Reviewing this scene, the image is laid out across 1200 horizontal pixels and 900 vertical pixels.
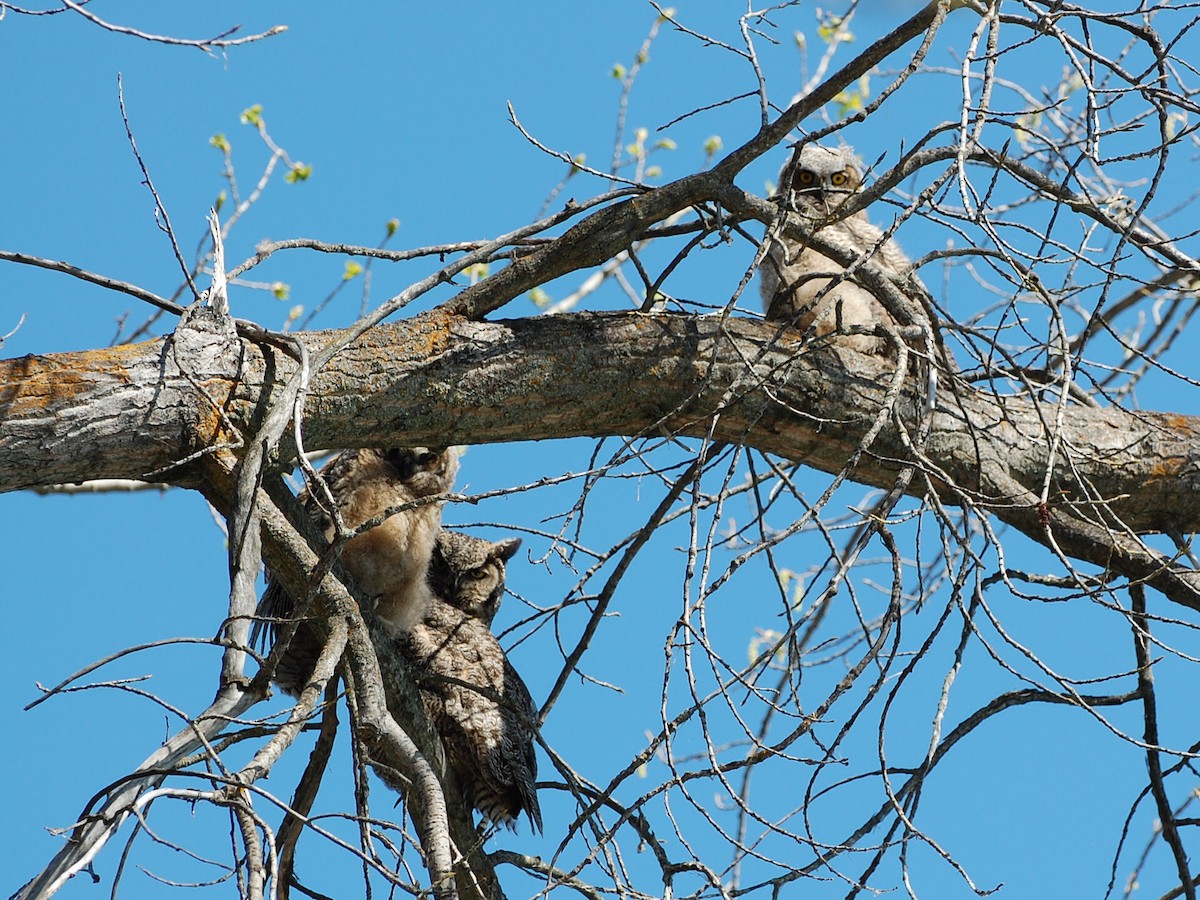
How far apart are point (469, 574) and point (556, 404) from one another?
2.06m

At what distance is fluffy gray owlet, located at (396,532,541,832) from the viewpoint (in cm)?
454

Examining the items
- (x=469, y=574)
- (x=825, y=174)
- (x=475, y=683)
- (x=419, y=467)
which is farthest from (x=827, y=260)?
(x=475, y=683)

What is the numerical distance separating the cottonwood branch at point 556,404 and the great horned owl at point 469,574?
75.0 inches

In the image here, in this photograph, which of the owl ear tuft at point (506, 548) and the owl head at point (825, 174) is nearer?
the owl head at point (825, 174)

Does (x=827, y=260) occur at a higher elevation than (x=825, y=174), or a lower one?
lower

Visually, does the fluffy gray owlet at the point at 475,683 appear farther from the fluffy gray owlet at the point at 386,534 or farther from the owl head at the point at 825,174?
the owl head at the point at 825,174

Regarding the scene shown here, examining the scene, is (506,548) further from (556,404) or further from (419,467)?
(556,404)

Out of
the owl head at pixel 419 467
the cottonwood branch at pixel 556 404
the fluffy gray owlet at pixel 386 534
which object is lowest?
the cottonwood branch at pixel 556 404

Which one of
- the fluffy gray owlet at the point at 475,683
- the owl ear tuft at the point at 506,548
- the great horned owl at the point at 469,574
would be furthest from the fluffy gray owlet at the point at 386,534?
the owl ear tuft at the point at 506,548

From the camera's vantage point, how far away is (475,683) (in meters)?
4.59

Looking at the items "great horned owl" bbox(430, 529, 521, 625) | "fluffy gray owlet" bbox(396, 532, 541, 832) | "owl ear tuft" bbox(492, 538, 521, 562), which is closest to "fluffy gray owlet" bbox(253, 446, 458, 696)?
"fluffy gray owlet" bbox(396, 532, 541, 832)

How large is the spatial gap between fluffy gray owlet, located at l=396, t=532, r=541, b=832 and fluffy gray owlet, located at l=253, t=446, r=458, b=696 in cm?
19

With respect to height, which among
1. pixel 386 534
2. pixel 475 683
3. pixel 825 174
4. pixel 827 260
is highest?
pixel 825 174

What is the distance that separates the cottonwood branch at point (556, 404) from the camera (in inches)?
115
